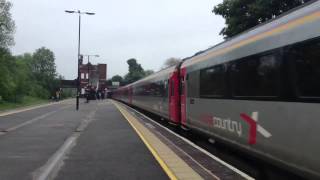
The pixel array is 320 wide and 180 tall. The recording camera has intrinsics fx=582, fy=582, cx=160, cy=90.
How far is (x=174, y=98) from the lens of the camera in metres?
22.7

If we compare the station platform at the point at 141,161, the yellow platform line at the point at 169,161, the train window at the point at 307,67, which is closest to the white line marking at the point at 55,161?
→ the station platform at the point at 141,161

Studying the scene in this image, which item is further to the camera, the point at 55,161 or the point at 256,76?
the point at 55,161

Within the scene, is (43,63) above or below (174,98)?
above

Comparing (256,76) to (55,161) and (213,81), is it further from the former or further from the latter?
(55,161)

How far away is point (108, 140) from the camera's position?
62.4 feet

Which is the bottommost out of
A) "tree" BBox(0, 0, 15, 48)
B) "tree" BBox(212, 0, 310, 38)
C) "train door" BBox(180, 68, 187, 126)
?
"train door" BBox(180, 68, 187, 126)

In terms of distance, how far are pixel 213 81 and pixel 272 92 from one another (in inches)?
200

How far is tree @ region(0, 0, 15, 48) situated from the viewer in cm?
7619

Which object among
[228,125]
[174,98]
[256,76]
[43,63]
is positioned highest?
[43,63]

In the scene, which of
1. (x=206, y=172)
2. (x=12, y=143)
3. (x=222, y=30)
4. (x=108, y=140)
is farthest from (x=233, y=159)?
(x=222, y=30)

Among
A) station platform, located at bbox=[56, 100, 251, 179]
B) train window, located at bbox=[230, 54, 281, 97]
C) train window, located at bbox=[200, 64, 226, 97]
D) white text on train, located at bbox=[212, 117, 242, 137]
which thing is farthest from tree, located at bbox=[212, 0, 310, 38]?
train window, located at bbox=[230, 54, 281, 97]

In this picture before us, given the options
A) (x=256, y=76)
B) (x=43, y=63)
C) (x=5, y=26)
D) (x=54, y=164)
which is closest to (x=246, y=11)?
(x=54, y=164)

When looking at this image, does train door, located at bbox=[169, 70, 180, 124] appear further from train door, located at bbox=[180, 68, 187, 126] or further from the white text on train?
the white text on train

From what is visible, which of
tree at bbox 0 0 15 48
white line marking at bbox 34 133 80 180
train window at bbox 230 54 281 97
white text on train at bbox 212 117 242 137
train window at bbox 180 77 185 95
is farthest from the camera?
tree at bbox 0 0 15 48
